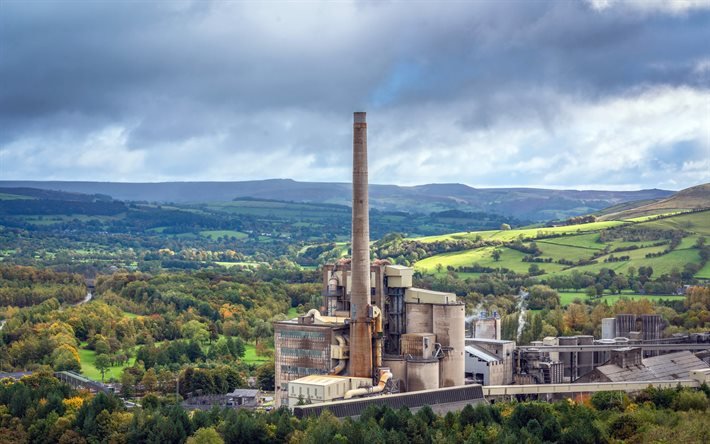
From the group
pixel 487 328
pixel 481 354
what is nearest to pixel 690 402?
pixel 481 354

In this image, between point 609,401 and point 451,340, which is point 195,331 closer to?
point 451,340

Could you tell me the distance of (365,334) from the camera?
92375mm

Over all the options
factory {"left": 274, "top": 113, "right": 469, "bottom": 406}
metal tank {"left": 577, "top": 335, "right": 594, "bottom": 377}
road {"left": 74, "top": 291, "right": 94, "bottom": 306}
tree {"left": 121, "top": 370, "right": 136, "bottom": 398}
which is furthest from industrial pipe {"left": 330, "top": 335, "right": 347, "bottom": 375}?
road {"left": 74, "top": 291, "right": 94, "bottom": 306}

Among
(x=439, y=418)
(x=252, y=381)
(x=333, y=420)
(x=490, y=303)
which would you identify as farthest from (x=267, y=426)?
(x=490, y=303)

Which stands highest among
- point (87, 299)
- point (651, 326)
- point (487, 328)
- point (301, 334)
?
point (301, 334)

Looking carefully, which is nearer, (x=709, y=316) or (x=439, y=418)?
(x=439, y=418)

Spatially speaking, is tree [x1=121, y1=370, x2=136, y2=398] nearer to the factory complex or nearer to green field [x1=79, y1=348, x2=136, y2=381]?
green field [x1=79, y1=348, x2=136, y2=381]

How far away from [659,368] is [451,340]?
20707 millimetres

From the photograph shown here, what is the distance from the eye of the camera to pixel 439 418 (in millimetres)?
81562

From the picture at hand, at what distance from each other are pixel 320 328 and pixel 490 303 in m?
65.0

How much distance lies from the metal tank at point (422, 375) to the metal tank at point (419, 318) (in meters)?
4.84

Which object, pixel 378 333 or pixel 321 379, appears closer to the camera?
pixel 321 379

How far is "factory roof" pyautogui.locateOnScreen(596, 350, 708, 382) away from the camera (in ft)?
332

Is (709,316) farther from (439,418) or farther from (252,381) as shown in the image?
(439,418)
